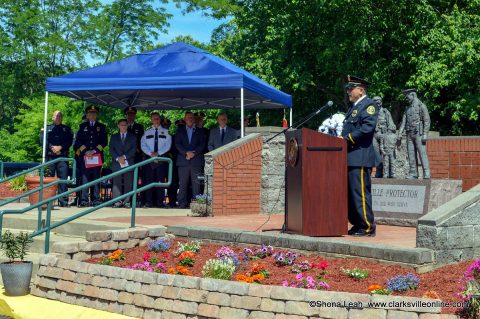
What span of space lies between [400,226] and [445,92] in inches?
647

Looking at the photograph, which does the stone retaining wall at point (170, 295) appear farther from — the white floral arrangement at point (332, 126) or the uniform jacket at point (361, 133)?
the white floral arrangement at point (332, 126)

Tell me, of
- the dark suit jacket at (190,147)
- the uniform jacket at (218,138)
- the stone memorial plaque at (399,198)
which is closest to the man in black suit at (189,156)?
the dark suit jacket at (190,147)

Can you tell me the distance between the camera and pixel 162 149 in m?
15.7

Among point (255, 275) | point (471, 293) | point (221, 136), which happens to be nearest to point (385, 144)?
point (221, 136)

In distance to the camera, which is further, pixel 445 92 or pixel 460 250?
pixel 445 92

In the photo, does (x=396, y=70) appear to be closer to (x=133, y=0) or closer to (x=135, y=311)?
(x=133, y=0)

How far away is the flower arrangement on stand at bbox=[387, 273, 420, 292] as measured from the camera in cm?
712

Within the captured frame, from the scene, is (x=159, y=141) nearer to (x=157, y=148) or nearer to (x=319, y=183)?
(x=157, y=148)

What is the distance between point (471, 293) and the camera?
6375 mm

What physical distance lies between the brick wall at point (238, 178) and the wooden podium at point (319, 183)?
412 cm

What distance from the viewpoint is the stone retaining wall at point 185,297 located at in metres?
6.54

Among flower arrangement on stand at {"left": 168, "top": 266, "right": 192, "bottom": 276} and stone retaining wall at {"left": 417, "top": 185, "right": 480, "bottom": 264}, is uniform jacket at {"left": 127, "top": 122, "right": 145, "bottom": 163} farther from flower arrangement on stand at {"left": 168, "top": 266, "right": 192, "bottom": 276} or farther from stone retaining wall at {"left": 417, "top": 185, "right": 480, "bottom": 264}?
stone retaining wall at {"left": 417, "top": 185, "right": 480, "bottom": 264}

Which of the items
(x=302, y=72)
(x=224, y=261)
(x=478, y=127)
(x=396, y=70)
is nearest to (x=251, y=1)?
(x=302, y=72)

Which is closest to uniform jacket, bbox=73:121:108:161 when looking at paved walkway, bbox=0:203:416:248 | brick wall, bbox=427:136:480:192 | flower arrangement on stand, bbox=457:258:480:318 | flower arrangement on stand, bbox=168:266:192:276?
paved walkway, bbox=0:203:416:248
